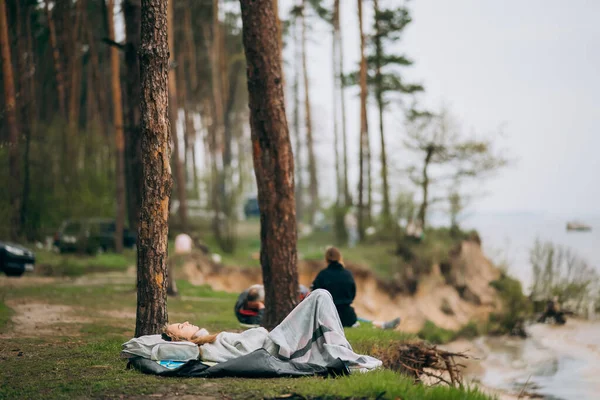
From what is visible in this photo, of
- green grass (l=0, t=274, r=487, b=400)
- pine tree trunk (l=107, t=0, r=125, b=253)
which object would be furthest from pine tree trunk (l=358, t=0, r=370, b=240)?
green grass (l=0, t=274, r=487, b=400)

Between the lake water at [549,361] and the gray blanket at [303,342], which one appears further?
the lake water at [549,361]

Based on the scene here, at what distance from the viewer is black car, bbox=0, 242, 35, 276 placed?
71.6 ft

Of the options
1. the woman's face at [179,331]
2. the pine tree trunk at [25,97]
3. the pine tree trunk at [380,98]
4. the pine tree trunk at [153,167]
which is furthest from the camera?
the pine tree trunk at [380,98]

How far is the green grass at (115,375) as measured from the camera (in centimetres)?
767

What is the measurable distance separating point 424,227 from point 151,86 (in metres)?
25.9

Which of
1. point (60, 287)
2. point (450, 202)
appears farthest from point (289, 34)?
point (60, 287)

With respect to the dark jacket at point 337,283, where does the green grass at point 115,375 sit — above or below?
below

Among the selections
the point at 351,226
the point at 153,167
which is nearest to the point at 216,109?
the point at 351,226

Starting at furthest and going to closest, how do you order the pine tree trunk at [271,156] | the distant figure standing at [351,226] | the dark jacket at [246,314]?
the distant figure standing at [351,226], the dark jacket at [246,314], the pine tree trunk at [271,156]

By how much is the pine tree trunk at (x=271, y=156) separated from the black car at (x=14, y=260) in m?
11.0

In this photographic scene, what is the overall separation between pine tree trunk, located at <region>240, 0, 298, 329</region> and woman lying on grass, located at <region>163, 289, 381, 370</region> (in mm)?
4301

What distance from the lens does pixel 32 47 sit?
31.4 meters

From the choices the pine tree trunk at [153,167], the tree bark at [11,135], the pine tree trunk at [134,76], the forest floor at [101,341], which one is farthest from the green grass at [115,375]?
the tree bark at [11,135]

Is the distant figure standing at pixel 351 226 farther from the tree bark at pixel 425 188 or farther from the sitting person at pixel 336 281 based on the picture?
the sitting person at pixel 336 281
